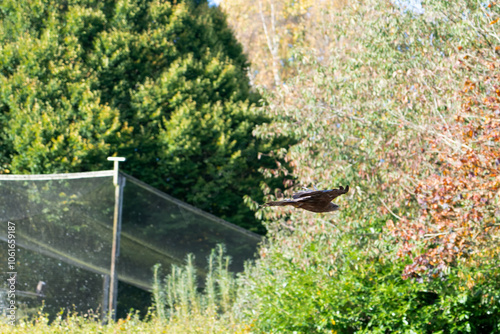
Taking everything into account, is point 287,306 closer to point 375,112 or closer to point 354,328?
point 354,328

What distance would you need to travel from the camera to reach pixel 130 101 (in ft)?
27.1

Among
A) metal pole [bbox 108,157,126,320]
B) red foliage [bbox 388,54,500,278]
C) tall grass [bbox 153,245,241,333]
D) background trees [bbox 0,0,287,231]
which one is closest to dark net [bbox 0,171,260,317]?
metal pole [bbox 108,157,126,320]

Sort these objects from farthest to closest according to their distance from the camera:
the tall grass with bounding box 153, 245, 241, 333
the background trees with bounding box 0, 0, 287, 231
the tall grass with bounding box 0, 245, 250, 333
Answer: the background trees with bounding box 0, 0, 287, 231 → the tall grass with bounding box 153, 245, 241, 333 → the tall grass with bounding box 0, 245, 250, 333

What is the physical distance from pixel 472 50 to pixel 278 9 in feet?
46.0

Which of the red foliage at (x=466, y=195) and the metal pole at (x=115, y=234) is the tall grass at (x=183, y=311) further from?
the red foliage at (x=466, y=195)

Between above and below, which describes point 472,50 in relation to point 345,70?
below

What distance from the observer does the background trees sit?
7.36 m

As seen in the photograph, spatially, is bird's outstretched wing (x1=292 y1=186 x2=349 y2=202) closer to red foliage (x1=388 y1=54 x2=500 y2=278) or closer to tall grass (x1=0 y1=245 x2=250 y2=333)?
red foliage (x1=388 y1=54 x2=500 y2=278)

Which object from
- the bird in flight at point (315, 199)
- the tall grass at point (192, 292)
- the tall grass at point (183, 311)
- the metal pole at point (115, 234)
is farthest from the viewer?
the tall grass at point (192, 292)

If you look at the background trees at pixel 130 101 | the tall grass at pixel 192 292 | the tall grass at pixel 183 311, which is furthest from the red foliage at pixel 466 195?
the background trees at pixel 130 101

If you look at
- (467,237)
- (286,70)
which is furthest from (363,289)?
(286,70)

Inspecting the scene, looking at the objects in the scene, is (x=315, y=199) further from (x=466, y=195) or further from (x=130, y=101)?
(x=130, y=101)

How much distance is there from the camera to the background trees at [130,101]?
736 centimetres

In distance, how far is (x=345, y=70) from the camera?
18.8 feet
